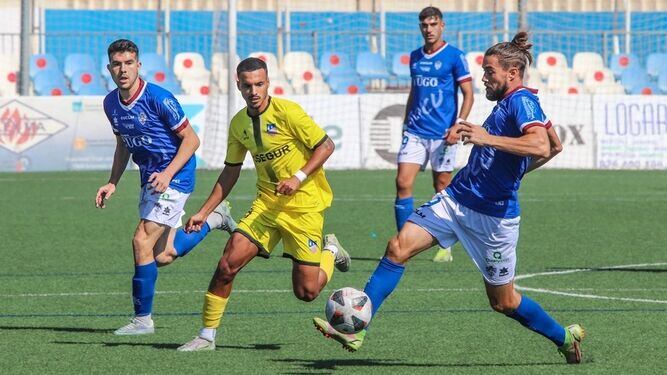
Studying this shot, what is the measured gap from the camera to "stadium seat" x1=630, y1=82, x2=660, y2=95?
30769 millimetres

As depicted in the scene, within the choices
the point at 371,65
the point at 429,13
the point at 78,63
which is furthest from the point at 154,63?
the point at 429,13

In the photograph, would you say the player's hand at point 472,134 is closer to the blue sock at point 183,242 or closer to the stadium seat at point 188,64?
the blue sock at point 183,242

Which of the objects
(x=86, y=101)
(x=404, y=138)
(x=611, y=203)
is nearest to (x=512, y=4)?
(x=86, y=101)

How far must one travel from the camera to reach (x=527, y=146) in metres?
7.21

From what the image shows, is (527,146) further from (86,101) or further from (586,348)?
(86,101)

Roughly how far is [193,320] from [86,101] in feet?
52.9

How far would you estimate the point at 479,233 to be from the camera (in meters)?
7.67

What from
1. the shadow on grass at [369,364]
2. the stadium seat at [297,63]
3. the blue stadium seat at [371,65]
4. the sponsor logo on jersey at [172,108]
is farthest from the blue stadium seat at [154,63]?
the shadow on grass at [369,364]

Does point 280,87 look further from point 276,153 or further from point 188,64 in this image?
point 276,153

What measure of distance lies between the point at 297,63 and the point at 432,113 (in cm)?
1728

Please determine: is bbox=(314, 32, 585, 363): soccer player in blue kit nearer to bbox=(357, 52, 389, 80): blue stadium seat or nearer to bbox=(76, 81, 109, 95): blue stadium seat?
bbox=(76, 81, 109, 95): blue stadium seat

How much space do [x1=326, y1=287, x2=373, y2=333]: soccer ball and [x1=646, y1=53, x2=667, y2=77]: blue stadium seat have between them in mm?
25538

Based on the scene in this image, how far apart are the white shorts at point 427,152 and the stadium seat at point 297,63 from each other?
668 inches

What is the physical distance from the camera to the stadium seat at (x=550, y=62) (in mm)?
31844
